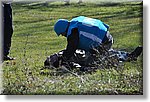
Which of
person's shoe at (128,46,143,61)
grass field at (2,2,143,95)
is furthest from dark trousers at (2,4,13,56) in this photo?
person's shoe at (128,46,143,61)

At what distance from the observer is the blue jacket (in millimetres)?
5059

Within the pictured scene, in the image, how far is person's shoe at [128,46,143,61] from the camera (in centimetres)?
503

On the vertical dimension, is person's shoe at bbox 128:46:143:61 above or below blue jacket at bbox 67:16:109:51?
below

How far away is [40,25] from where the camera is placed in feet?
16.8

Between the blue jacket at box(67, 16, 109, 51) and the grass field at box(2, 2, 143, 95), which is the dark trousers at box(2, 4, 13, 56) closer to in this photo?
the grass field at box(2, 2, 143, 95)

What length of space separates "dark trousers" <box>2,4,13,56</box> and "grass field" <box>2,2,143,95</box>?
4 cm

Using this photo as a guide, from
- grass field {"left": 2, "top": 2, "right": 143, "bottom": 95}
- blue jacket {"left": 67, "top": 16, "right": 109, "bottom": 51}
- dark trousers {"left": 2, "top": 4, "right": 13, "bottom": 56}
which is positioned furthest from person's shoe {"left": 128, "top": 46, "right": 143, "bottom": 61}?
dark trousers {"left": 2, "top": 4, "right": 13, "bottom": 56}

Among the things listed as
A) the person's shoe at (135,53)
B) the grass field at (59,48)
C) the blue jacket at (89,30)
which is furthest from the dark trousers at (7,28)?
the person's shoe at (135,53)

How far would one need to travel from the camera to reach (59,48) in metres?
5.08

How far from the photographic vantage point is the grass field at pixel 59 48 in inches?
199

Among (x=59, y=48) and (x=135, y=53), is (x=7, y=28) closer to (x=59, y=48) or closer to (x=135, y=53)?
(x=59, y=48)

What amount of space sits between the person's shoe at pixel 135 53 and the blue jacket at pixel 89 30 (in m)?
0.26

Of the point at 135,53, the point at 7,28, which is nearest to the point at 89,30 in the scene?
the point at 135,53

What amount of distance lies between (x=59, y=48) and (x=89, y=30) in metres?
0.27
